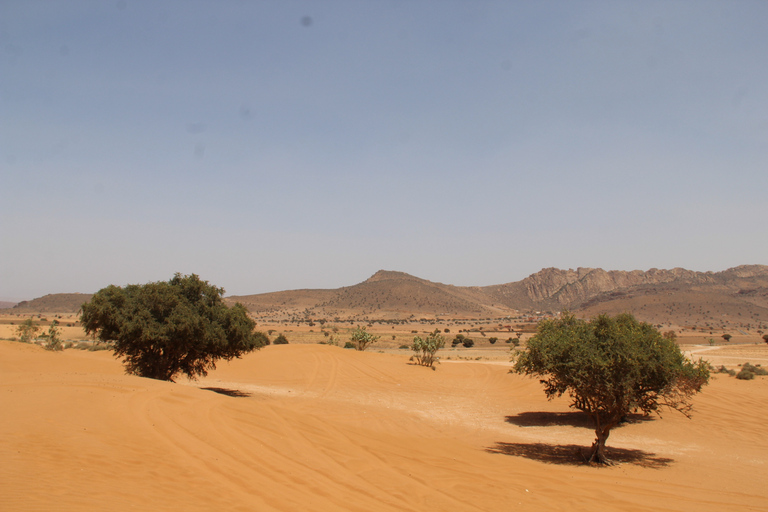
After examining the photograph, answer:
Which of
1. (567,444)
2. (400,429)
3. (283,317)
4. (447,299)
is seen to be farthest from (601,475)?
(447,299)

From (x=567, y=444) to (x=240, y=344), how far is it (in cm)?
1363

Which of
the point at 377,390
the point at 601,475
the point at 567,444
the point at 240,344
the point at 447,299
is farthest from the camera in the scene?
the point at 447,299

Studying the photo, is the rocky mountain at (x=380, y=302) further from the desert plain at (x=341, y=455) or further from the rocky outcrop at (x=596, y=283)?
the desert plain at (x=341, y=455)

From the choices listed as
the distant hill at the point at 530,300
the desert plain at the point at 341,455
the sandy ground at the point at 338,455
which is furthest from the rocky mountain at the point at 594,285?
the sandy ground at the point at 338,455

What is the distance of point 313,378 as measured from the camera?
92.6 feet

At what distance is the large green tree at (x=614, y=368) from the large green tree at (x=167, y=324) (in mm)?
13152

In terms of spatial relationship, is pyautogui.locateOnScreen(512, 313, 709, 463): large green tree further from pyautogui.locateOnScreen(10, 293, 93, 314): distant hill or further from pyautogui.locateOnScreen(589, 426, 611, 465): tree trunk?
pyautogui.locateOnScreen(10, 293, 93, 314): distant hill

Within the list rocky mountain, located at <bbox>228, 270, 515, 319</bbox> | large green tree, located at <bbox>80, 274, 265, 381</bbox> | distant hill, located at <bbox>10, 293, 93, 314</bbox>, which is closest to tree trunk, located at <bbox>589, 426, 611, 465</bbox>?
large green tree, located at <bbox>80, 274, 265, 381</bbox>

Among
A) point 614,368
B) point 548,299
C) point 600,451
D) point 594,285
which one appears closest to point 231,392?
point 600,451

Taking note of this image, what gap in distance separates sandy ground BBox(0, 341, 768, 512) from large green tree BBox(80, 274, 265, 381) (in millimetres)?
3307

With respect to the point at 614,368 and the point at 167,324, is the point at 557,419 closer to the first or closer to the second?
the point at 614,368

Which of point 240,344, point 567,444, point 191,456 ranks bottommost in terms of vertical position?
point 567,444

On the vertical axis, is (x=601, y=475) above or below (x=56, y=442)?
below

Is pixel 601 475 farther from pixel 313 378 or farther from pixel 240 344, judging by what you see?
pixel 313 378
